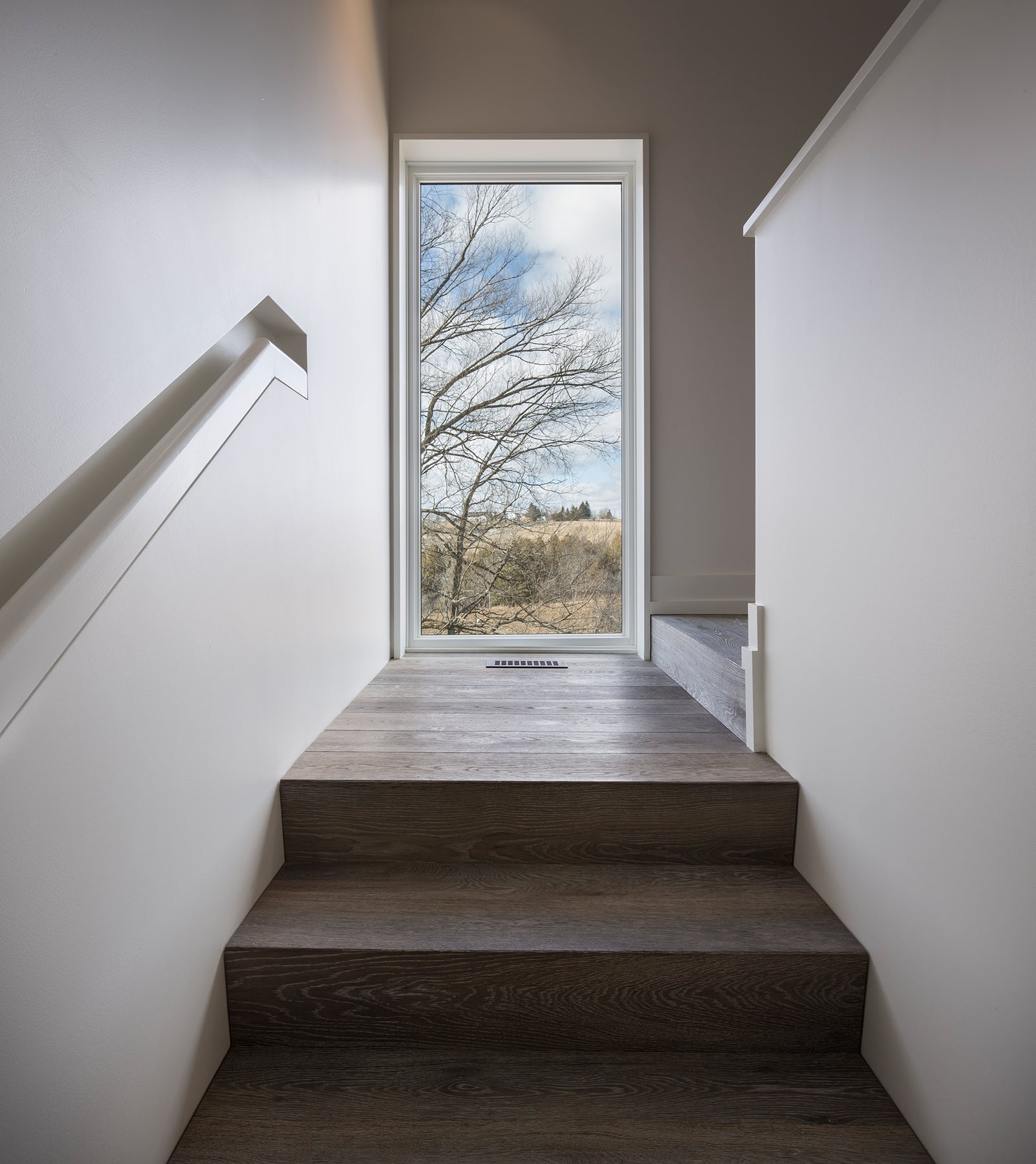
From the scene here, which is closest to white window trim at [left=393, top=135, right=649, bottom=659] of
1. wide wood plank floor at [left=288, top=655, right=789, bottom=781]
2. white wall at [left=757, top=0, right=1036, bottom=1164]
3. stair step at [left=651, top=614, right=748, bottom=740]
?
stair step at [left=651, top=614, right=748, bottom=740]

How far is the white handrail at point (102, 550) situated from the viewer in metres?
0.62

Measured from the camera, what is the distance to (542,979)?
1.08 metres

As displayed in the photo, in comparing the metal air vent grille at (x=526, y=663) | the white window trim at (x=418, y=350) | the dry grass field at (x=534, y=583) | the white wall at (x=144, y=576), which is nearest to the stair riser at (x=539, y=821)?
the white wall at (x=144, y=576)

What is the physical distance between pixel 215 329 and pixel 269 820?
88 cm

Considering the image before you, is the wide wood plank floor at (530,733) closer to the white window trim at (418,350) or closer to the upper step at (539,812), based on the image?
the upper step at (539,812)

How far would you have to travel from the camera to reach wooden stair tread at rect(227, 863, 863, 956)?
1.10m

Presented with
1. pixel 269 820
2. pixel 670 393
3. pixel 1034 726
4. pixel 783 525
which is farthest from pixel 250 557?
pixel 670 393

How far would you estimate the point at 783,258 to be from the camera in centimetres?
138

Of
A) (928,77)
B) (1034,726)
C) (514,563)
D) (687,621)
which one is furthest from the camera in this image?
(514,563)

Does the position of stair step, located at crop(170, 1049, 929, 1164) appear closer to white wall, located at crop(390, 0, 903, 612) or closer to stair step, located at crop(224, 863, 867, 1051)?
stair step, located at crop(224, 863, 867, 1051)

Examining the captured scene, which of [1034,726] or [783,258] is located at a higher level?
[783,258]

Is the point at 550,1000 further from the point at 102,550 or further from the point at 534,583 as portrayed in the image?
the point at 534,583

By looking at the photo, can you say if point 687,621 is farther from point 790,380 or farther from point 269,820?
point 269,820

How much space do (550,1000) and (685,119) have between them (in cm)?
305
